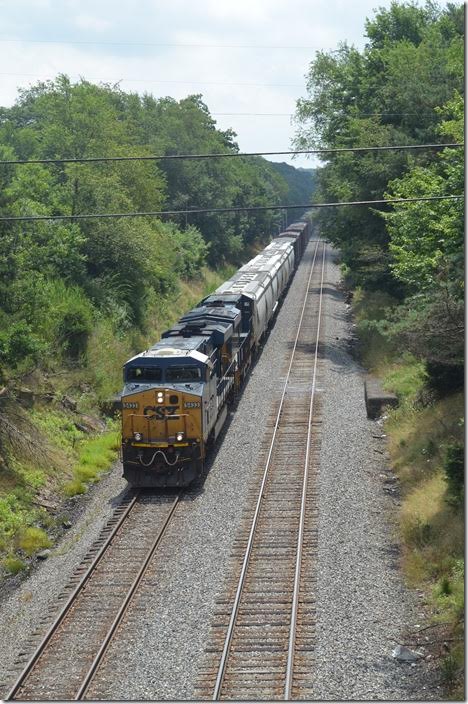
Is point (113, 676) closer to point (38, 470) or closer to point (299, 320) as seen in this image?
point (38, 470)

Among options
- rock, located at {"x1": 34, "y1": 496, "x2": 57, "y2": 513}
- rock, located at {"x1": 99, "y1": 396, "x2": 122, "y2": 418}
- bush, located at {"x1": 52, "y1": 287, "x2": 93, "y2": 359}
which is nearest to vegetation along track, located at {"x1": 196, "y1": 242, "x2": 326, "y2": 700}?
rock, located at {"x1": 34, "y1": 496, "x2": 57, "y2": 513}

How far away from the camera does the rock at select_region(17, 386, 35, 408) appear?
2696cm

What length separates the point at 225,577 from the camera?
672 inches

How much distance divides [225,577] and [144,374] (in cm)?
714

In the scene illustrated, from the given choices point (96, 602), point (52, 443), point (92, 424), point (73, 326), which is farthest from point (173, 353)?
point (73, 326)

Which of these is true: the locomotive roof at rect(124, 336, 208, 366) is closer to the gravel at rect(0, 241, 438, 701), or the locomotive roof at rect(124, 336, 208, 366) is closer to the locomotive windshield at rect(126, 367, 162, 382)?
the locomotive windshield at rect(126, 367, 162, 382)

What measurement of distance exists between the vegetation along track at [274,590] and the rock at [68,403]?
6515 mm

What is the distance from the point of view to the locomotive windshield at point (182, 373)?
2264 cm

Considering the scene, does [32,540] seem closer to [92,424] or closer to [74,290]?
[92,424]

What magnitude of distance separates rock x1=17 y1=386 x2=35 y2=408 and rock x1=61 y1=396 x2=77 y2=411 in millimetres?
1560

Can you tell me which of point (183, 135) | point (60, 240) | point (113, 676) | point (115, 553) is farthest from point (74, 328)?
point (183, 135)

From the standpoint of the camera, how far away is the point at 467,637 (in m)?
12.1

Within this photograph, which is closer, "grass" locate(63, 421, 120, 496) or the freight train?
the freight train

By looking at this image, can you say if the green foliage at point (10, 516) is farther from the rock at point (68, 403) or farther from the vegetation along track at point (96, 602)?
the rock at point (68, 403)
